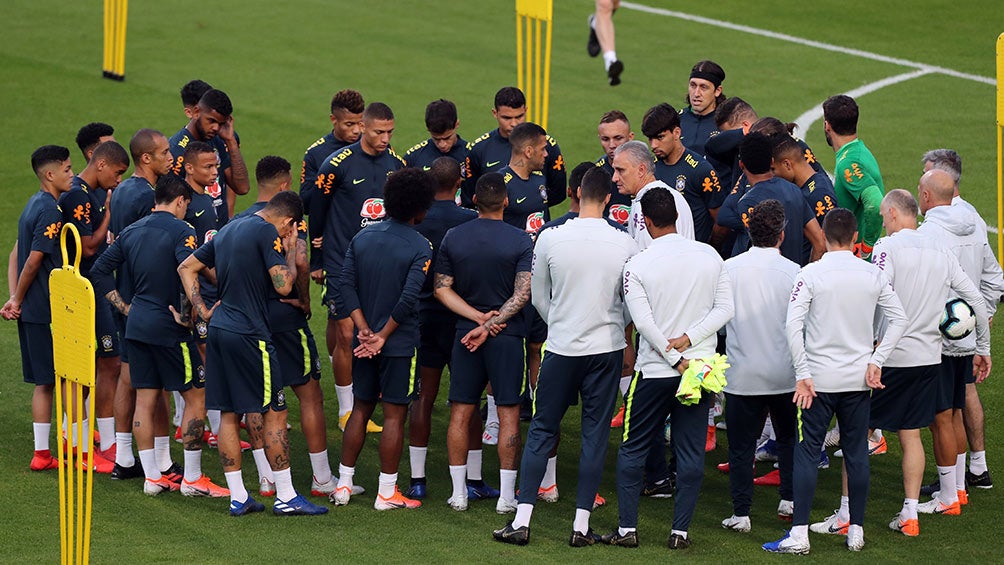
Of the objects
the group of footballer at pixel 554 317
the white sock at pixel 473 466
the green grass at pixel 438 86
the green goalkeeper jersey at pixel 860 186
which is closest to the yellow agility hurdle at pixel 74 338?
the group of footballer at pixel 554 317

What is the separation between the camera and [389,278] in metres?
8.65

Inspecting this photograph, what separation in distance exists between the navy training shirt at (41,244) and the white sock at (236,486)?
2006mm

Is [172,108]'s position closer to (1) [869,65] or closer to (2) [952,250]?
(1) [869,65]

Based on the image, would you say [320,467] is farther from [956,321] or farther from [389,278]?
[956,321]

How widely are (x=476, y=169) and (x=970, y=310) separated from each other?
→ 3.93 metres

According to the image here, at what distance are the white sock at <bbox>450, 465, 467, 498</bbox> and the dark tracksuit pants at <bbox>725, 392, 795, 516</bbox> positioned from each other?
5.64 feet

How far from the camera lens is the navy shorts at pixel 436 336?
9.28 meters

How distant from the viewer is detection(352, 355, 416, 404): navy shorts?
8.75 metres

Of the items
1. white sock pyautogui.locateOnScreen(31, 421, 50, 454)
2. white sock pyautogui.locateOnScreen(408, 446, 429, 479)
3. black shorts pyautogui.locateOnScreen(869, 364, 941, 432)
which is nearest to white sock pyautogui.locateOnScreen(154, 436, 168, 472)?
white sock pyautogui.locateOnScreen(31, 421, 50, 454)

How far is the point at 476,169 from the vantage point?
34.9 feet

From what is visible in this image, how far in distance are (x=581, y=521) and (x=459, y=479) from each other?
3.33 ft

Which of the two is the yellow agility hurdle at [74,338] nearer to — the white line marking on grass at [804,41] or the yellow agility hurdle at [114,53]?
the yellow agility hurdle at [114,53]

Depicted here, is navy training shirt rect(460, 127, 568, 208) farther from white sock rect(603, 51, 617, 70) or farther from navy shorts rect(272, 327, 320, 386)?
white sock rect(603, 51, 617, 70)

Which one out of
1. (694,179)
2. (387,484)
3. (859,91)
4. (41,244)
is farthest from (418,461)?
(859,91)
